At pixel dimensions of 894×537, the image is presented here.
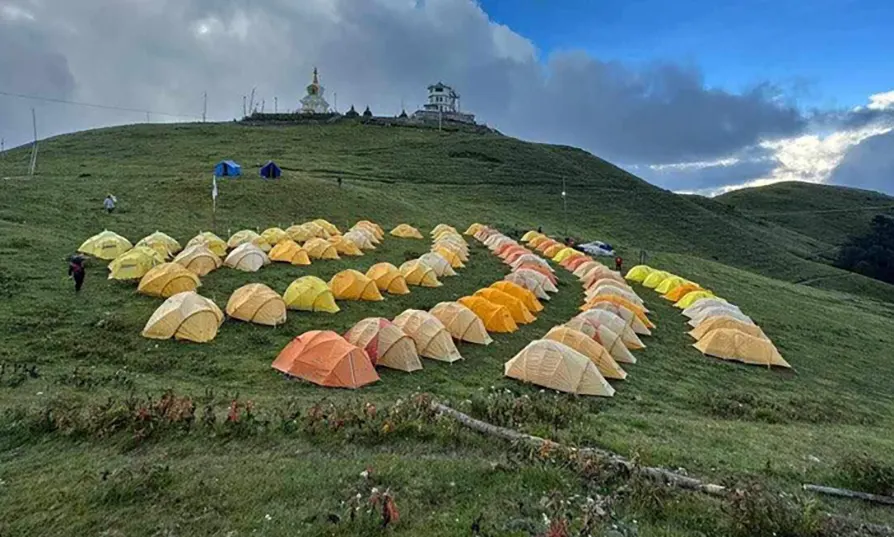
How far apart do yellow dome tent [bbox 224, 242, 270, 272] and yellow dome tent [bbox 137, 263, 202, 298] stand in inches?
193

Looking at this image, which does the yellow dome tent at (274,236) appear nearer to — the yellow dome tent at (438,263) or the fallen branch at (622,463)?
the yellow dome tent at (438,263)

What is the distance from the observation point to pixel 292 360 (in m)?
18.0

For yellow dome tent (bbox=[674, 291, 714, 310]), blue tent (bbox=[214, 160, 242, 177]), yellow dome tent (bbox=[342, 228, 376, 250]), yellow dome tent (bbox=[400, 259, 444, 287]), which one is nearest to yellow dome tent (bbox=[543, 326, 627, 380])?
yellow dome tent (bbox=[400, 259, 444, 287])

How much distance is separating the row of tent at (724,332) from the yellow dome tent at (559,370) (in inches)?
372

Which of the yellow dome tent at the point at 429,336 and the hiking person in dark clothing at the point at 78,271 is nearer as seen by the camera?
the yellow dome tent at the point at 429,336

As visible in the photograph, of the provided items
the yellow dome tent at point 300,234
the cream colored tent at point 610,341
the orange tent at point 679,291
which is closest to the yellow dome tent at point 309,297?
the cream colored tent at point 610,341

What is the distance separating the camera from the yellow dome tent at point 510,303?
89.2 ft

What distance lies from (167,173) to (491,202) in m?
37.2

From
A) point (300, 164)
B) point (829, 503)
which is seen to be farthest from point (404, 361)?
point (300, 164)

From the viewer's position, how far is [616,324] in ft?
82.5

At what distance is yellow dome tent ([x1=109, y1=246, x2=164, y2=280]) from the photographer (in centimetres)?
2655

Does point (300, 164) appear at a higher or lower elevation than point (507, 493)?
higher

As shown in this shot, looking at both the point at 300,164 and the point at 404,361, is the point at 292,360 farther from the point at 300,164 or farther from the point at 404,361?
the point at 300,164

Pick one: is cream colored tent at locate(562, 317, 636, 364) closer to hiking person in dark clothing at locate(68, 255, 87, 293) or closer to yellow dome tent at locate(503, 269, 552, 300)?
yellow dome tent at locate(503, 269, 552, 300)
